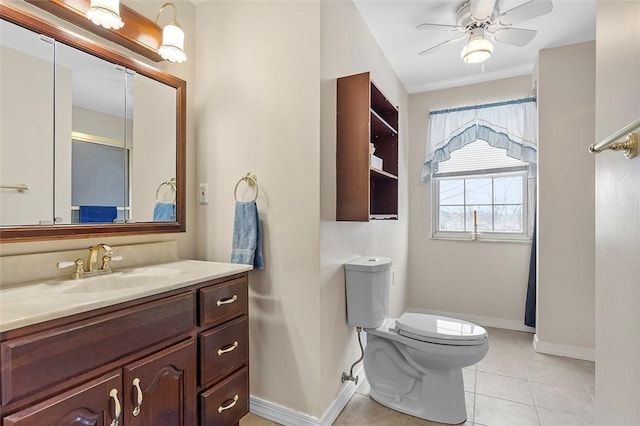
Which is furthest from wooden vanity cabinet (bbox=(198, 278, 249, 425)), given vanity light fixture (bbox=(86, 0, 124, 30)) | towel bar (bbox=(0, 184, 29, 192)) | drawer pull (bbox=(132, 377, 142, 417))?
vanity light fixture (bbox=(86, 0, 124, 30))

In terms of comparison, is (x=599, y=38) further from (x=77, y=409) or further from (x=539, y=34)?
(x=77, y=409)

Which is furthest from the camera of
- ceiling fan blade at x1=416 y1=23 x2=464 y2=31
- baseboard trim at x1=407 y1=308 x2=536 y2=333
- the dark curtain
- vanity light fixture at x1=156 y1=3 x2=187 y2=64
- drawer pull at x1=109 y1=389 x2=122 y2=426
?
baseboard trim at x1=407 y1=308 x2=536 y2=333

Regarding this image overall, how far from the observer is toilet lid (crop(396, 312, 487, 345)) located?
163cm

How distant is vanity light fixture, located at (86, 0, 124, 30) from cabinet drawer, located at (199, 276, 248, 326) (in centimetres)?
117

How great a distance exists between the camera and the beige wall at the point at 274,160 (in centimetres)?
159

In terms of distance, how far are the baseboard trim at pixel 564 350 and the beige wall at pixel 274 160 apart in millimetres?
1998

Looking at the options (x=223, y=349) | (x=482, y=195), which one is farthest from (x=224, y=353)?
(x=482, y=195)

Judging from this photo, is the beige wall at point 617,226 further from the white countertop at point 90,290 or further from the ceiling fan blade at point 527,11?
the white countertop at point 90,290

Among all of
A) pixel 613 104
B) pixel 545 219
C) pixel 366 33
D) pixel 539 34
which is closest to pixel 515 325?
pixel 545 219

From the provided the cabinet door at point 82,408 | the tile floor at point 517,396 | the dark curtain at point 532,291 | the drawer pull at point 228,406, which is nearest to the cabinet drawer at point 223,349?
the drawer pull at point 228,406

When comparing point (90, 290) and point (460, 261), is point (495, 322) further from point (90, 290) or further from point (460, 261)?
point (90, 290)

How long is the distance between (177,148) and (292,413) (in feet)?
5.11

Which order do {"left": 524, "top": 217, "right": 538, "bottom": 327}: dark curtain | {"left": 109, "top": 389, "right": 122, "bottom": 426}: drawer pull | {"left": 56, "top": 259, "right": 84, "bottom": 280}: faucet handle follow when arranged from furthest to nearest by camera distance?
{"left": 524, "top": 217, "right": 538, "bottom": 327}: dark curtain < {"left": 56, "top": 259, "right": 84, "bottom": 280}: faucet handle < {"left": 109, "top": 389, "right": 122, "bottom": 426}: drawer pull

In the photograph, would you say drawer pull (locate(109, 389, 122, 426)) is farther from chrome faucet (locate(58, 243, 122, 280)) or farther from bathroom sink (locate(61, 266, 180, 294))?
chrome faucet (locate(58, 243, 122, 280))
